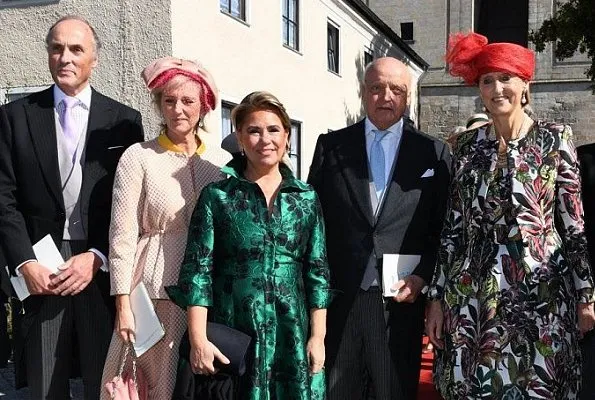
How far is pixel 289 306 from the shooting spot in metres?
3.06

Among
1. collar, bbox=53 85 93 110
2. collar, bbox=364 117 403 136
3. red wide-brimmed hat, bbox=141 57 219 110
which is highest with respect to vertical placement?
red wide-brimmed hat, bbox=141 57 219 110

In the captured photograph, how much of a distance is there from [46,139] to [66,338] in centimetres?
94

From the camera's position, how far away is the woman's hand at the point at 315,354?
3105 millimetres

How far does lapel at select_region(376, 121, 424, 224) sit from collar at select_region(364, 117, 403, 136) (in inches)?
1.1

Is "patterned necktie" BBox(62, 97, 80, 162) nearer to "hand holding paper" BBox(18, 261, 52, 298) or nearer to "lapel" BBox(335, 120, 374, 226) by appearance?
"hand holding paper" BBox(18, 261, 52, 298)

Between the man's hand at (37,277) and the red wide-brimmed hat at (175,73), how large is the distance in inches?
38.1

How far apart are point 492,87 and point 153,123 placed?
22.4ft

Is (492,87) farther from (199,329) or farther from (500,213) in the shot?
(199,329)

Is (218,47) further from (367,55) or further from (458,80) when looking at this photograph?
(458,80)

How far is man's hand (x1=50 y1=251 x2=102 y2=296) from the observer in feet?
10.7

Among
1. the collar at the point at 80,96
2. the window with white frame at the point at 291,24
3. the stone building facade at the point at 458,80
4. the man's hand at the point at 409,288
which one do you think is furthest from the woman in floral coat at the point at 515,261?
the stone building facade at the point at 458,80

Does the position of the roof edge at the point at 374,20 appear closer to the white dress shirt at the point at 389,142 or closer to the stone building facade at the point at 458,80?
the stone building facade at the point at 458,80

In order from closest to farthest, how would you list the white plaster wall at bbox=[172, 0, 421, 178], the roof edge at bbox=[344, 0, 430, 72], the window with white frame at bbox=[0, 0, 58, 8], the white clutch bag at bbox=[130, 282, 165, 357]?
1. the white clutch bag at bbox=[130, 282, 165, 357]
2. the window with white frame at bbox=[0, 0, 58, 8]
3. the white plaster wall at bbox=[172, 0, 421, 178]
4. the roof edge at bbox=[344, 0, 430, 72]

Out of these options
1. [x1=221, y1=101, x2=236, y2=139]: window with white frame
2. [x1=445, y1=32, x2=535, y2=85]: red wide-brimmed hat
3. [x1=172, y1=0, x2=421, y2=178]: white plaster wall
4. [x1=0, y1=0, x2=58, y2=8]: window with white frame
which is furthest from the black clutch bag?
[x1=0, y1=0, x2=58, y2=8]: window with white frame
